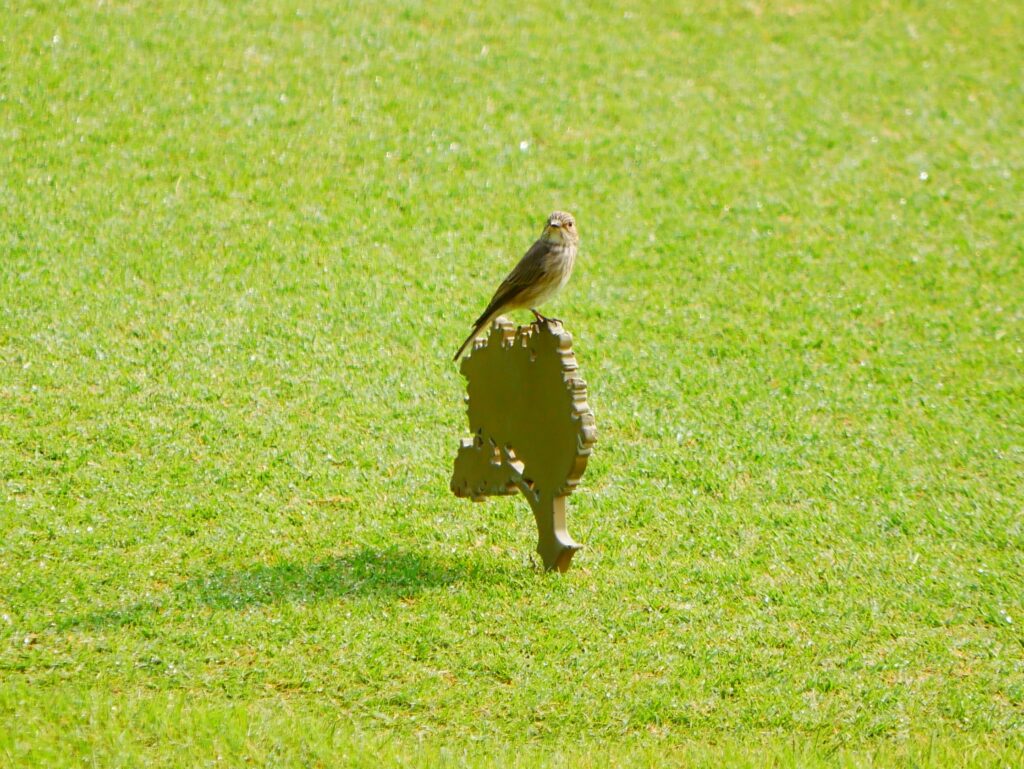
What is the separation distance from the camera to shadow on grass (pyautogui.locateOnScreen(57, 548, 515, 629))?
267 inches

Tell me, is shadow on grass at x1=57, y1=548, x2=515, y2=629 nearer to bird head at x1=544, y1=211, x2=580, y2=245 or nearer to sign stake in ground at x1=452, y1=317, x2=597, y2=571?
sign stake in ground at x1=452, y1=317, x2=597, y2=571

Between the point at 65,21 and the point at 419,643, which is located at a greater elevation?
the point at 65,21

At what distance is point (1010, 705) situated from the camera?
6609mm

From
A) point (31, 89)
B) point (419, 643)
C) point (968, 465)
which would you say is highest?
point (31, 89)

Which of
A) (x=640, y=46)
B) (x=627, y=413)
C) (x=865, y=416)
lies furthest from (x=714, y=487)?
(x=640, y=46)

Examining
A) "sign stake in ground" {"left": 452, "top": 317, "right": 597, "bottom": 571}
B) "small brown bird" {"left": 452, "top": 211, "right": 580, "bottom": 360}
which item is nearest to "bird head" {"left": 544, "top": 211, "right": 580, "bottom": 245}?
"small brown bird" {"left": 452, "top": 211, "right": 580, "bottom": 360}

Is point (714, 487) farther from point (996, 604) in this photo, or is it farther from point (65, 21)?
point (65, 21)

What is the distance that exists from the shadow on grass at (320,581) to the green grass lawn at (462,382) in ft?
0.09

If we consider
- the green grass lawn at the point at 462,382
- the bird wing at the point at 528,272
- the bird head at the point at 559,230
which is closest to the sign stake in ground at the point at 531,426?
the bird wing at the point at 528,272

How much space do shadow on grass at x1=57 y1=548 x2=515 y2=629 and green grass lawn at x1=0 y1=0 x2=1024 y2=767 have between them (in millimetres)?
26

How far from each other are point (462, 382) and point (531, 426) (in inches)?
105

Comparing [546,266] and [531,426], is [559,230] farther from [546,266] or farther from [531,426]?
[531,426]

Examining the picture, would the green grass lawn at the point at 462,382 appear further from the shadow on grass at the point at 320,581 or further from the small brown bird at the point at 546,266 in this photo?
the small brown bird at the point at 546,266

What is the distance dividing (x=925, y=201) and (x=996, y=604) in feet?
22.3
